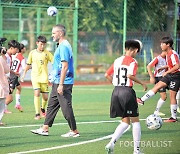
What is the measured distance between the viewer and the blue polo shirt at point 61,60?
1164cm

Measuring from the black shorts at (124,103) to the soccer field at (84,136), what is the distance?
2.41ft

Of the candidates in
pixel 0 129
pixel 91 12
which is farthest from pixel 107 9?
pixel 0 129

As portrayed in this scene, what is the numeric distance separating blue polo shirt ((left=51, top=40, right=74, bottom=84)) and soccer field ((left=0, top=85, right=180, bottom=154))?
45.0 inches

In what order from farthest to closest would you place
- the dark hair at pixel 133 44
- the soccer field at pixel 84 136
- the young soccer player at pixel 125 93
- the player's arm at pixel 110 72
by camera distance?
the soccer field at pixel 84 136 → the player's arm at pixel 110 72 → the dark hair at pixel 133 44 → the young soccer player at pixel 125 93

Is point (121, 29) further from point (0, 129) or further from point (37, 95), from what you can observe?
point (0, 129)

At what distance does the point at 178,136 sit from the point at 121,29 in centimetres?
1763

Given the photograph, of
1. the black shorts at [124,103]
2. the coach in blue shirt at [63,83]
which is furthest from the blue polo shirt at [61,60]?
the black shorts at [124,103]

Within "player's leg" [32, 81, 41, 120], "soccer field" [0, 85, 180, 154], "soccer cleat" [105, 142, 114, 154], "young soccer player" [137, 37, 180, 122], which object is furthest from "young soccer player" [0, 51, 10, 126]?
"young soccer player" [137, 37, 180, 122]

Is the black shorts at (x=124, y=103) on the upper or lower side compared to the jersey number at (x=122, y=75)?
Result: lower

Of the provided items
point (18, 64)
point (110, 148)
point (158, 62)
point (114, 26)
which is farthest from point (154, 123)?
point (114, 26)

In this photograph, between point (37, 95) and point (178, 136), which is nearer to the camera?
point (178, 136)

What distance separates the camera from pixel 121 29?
96.6 feet

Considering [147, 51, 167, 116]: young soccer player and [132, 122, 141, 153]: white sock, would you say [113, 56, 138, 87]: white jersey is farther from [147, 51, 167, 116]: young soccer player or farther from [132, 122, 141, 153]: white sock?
[147, 51, 167, 116]: young soccer player

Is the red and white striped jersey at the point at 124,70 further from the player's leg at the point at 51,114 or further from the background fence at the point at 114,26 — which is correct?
the background fence at the point at 114,26
